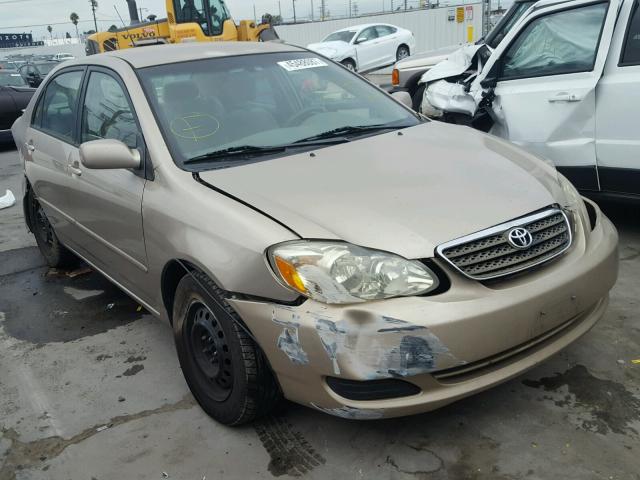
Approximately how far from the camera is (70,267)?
16.3 ft

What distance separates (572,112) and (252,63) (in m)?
2.36

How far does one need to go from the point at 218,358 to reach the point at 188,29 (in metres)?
12.7

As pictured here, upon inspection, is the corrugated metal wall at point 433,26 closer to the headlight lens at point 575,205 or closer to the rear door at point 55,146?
the rear door at point 55,146

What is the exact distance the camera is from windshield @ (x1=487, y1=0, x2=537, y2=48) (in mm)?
6879

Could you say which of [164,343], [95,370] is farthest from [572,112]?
[95,370]

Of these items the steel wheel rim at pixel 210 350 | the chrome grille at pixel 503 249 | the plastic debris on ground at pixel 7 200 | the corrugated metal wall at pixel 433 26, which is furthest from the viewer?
the corrugated metal wall at pixel 433 26

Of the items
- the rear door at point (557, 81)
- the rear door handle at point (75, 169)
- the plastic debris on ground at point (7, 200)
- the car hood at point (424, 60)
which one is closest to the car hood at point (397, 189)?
the rear door handle at point (75, 169)

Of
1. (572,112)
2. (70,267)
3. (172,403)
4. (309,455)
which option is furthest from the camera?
(70,267)

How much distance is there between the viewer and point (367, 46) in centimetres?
1983

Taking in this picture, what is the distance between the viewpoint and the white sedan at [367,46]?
19.4 m

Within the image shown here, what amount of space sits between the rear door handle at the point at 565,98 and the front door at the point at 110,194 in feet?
9.93

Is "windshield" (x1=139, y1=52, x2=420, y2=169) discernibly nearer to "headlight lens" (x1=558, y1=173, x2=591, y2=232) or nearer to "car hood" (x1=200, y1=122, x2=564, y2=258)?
"car hood" (x1=200, y1=122, x2=564, y2=258)

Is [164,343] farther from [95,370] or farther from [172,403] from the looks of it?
[172,403]

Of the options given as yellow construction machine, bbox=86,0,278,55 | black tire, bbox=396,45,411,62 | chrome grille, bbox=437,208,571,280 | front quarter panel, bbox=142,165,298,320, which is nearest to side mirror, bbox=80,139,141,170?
front quarter panel, bbox=142,165,298,320
